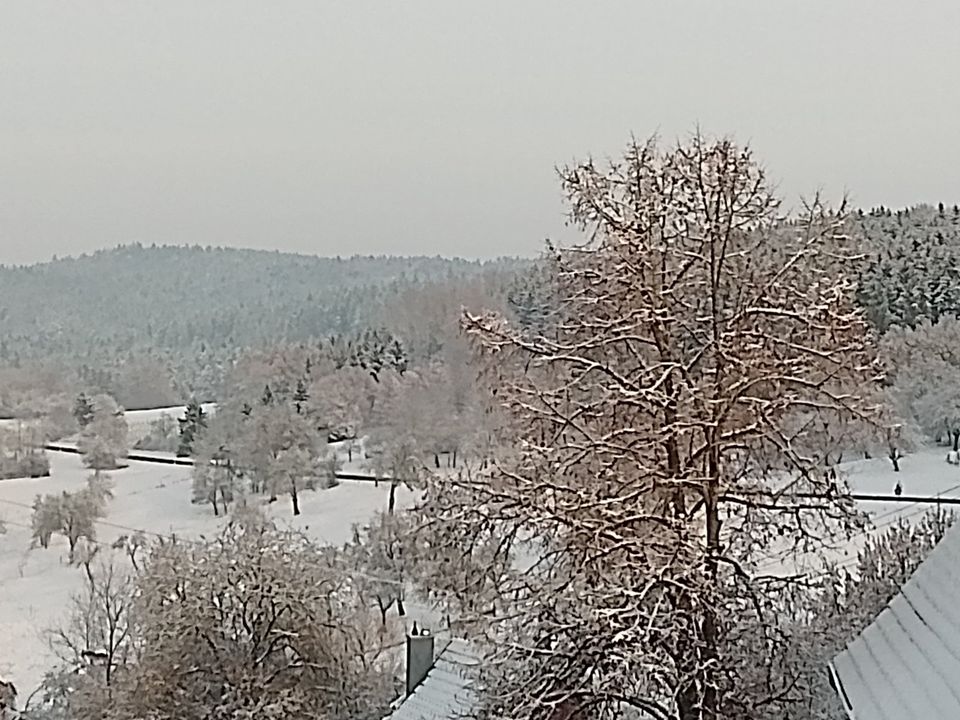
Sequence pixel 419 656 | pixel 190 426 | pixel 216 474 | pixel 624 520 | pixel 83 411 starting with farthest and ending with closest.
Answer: pixel 83 411
pixel 190 426
pixel 216 474
pixel 419 656
pixel 624 520

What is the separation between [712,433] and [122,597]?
30.7 feet

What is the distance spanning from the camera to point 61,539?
71.2ft

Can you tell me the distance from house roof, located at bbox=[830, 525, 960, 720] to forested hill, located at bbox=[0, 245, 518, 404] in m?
20.1

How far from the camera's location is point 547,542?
A: 4.32 metres

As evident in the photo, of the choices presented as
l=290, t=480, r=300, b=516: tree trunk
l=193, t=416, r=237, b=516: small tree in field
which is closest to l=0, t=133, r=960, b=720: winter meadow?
l=290, t=480, r=300, b=516: tree trunk

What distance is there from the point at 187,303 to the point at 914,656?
29006 millimetres

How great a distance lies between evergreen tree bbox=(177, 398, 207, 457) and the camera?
26.9 m

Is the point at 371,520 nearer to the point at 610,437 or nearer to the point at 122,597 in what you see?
the point at 122,597

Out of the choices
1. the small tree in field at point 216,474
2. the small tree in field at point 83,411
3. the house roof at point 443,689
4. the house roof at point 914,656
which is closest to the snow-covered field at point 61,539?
the small tree in field at point 216,474

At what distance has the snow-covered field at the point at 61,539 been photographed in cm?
1597

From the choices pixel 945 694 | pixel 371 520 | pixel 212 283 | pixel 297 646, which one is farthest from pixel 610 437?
pixel 212 283

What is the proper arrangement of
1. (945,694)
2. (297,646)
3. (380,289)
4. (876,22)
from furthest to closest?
(380,289)
(876,22)
(297,646)
(945,694)

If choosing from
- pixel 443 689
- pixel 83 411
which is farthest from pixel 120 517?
pixel 443 689

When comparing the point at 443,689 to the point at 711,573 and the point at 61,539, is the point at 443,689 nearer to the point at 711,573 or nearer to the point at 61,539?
the point at 711,573
